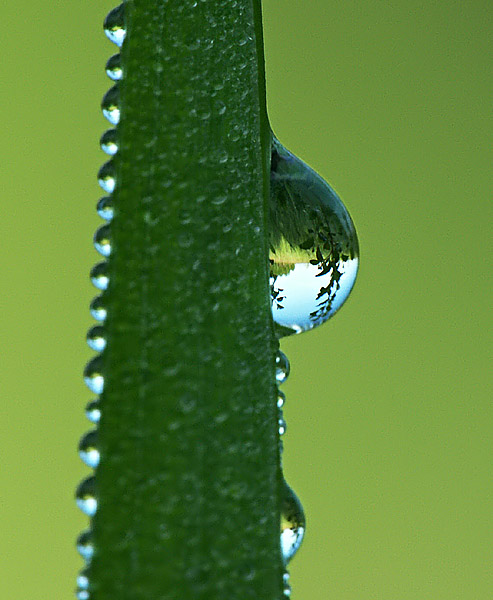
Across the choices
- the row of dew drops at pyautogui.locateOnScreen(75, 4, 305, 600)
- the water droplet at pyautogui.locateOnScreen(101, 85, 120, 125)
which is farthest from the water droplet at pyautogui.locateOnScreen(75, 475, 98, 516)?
the water droplet at pyautogui.locateOnScreen(101, 85, 120, 125)

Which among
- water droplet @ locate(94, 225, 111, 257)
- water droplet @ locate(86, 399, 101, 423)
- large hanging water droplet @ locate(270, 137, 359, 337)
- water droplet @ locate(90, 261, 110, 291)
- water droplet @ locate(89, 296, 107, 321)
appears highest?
large hanging water droplet @ locate(270, 137, 359, 337)

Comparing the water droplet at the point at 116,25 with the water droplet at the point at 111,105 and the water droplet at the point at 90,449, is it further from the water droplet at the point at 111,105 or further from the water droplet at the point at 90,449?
the water droplet at the point at 90,449

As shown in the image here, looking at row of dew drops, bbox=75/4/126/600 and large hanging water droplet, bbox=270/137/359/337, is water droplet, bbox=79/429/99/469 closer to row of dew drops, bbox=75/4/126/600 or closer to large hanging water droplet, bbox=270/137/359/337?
row of dew drops, bbox=75/4/126/600

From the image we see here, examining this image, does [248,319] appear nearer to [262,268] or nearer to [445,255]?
[262,268]

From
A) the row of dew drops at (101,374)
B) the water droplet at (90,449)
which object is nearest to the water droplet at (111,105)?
the row of dew drops at (101,374)

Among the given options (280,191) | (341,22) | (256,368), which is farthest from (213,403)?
(341,22)

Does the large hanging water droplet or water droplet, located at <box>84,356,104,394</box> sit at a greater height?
the large hanging water droplet

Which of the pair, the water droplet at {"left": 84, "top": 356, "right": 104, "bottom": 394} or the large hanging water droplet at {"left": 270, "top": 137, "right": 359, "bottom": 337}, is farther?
the large hanging water droplet at {"left": 270, "top": 137, "right": 359, "bottom": 337}

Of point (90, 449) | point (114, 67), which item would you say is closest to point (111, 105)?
point (114, 67)
